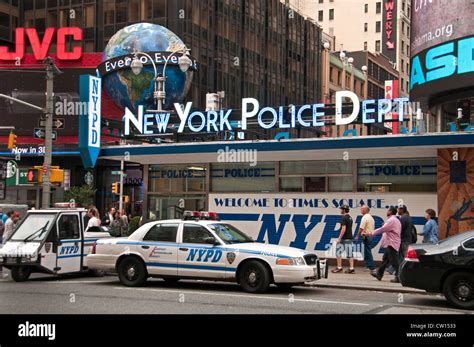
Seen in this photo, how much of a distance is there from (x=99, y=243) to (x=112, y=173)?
31441 mm

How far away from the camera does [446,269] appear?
11.7m

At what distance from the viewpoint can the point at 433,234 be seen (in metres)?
16.1

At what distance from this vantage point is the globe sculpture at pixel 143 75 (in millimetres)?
40406

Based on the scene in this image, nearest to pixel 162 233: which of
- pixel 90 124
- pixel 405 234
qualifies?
pixel 405 234

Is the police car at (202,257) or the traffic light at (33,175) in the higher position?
the traffic light at (33,175)

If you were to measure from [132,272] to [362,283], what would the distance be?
5.51 metres

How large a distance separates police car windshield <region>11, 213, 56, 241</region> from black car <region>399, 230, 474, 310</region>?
29.0 ft

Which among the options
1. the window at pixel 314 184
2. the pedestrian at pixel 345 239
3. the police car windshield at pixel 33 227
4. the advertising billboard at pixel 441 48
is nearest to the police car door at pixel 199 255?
the police car windshield at pixel 33 227

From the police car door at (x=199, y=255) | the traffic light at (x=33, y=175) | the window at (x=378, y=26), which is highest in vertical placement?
the window at (x=378, y=26)

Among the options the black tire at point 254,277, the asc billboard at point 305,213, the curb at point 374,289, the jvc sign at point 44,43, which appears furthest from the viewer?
the jvc sign at point 44,43

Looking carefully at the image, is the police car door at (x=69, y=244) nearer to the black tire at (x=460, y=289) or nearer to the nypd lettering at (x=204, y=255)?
the nypd lettering at (x=204, y=255)

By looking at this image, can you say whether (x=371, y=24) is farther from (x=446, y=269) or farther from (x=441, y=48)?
(x=446, y=269)

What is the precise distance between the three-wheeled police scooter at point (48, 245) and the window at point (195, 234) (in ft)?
12.6
